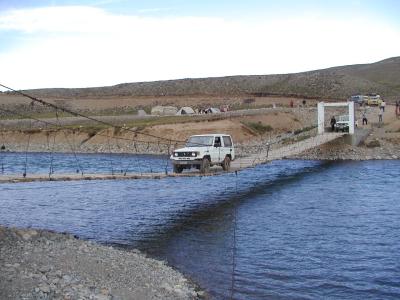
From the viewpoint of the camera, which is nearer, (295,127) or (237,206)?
(237,206)

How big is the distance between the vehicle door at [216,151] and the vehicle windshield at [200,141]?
0.85 feet

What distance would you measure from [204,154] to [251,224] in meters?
6.04

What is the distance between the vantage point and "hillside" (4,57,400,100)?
111562 millimetres

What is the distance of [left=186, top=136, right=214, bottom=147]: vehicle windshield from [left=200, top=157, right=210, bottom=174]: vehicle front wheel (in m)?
1.05

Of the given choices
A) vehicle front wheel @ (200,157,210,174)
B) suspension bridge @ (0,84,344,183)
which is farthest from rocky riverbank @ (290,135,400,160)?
vehicle front wheel @ (200,157,210,174)

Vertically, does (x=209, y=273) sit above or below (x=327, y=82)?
below

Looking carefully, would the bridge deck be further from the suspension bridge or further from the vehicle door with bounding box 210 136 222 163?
the vehicle door with bounding box 210 136 222 163

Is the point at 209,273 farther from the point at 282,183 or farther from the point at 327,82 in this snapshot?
the point at 327,82

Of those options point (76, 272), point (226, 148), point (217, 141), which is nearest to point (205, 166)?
point (217, 141)

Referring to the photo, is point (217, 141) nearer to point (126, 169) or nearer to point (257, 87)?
point (126, 169)

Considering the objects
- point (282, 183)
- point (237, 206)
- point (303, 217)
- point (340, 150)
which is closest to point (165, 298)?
point (303, 217)

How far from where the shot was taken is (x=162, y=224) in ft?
69.2

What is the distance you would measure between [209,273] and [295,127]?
48927mm

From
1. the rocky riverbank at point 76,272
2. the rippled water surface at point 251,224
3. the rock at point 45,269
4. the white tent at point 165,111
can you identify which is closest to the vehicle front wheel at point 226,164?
the rippled water surface at point 251,224
